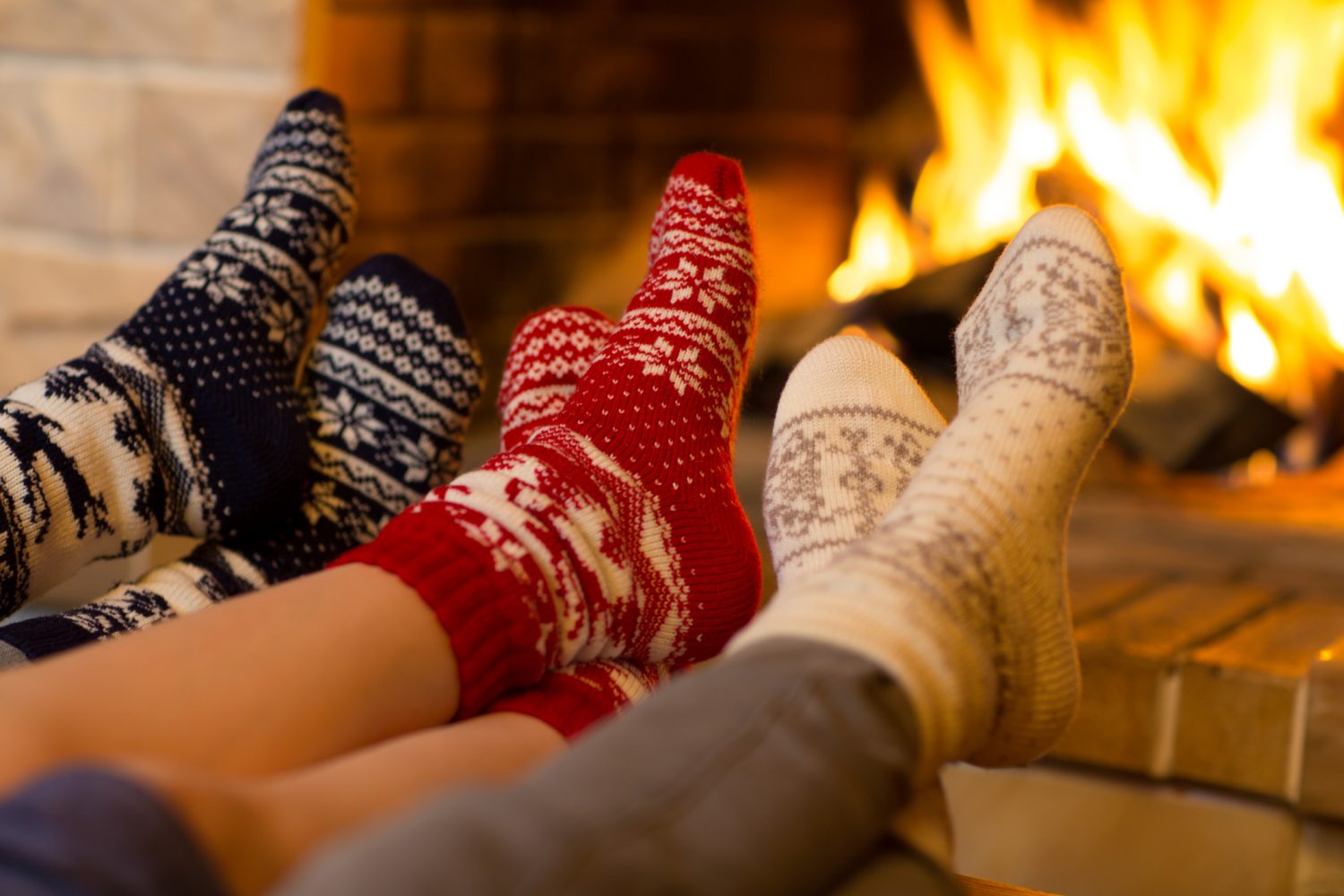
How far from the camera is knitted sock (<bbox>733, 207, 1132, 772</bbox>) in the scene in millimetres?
467

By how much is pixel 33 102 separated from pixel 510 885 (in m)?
1.09

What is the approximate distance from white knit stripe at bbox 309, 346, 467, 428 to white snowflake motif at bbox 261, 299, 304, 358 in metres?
0.03

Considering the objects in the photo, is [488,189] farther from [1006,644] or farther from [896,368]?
[1006,644]

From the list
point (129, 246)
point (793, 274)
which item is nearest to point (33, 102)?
point (129, 246)

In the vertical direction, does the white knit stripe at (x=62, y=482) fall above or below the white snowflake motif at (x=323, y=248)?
below

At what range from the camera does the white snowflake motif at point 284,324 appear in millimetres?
917

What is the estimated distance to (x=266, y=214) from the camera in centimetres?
96

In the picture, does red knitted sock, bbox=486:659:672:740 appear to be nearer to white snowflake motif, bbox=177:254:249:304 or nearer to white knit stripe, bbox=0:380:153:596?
white knit stripe, bbox=0:380:153:596

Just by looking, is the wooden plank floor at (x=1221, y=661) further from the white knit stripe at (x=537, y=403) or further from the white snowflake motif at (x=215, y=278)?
the white snowflake motif at (x=215, y=278)

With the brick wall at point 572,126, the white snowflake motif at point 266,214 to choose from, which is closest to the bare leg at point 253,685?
the white snowflake motif at point 266,214

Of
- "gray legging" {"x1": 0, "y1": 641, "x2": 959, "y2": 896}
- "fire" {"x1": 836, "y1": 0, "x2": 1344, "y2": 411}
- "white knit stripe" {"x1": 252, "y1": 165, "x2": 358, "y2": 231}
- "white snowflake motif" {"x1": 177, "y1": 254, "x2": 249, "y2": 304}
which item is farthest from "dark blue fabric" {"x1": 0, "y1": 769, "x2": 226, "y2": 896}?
"fire" {"x1": 836, "y1": 0, "x2": 1344, "y2": 411}

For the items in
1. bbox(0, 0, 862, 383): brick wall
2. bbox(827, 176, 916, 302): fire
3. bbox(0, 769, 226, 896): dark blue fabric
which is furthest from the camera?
bbox(827, 176, 916, 302): fire

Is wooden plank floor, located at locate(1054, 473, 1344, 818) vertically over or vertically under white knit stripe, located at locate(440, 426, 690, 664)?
under

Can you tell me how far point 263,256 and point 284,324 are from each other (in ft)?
0.15
